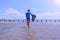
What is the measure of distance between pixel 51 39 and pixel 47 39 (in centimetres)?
21

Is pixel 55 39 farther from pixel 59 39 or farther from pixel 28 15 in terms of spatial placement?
pixel 28 15

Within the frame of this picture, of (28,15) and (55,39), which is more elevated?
(28,15)

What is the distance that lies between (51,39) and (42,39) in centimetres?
43

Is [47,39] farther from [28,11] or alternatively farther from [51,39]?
[28,11]

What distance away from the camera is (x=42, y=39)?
27.7ft

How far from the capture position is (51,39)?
8398 mm

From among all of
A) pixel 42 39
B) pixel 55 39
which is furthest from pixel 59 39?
pixel 42 39

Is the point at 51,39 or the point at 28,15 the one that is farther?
the point at 28,15

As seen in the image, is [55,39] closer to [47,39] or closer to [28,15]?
[47,39]

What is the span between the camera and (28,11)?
1560 centimetres

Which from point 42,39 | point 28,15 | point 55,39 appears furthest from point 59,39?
point 28,15

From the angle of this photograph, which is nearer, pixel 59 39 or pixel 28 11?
pixel 59 39

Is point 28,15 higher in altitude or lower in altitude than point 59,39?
higher

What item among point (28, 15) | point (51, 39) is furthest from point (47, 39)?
point (28, 15)
